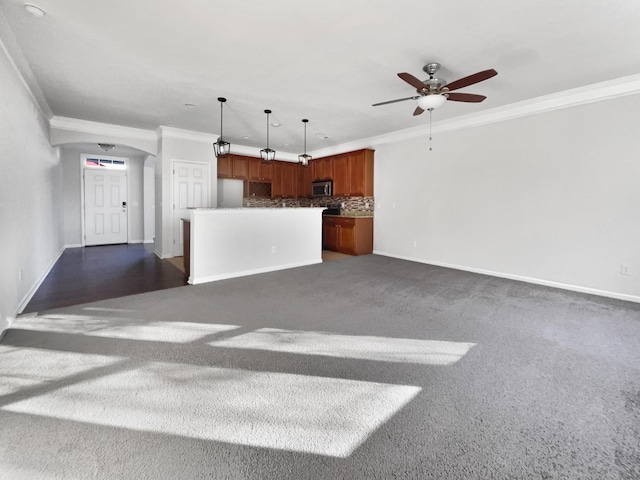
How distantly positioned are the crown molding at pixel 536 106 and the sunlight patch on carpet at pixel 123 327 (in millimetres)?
5128

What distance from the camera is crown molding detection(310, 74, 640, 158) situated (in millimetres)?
3740

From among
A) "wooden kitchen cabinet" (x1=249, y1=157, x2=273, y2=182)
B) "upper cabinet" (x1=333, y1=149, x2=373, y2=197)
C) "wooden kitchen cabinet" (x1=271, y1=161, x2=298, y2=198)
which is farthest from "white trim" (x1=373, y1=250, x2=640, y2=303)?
"wooden kitchen cabinet" (x1=249, y1=157, x2=273, y2=182)

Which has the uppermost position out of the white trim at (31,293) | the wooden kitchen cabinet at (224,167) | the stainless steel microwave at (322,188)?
the wooden kitchen cabinet at (224,167)

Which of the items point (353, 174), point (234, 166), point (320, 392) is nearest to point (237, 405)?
point (320, 392)

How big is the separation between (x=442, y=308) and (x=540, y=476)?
87.8 inches

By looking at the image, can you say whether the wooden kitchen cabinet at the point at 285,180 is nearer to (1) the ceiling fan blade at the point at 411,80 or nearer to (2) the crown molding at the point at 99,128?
(2) the crown molding at the point at 99,128

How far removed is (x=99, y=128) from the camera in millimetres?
5723

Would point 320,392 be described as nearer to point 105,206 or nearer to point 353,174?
point 353,174

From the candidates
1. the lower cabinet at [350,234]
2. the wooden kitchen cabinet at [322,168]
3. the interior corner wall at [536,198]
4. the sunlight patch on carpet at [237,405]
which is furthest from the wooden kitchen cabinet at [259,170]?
the sunlight patch on carpet at [237,405]

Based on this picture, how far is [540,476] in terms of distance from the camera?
4.19 ft

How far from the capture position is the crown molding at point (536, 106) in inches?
147

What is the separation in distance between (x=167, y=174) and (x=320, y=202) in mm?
4147

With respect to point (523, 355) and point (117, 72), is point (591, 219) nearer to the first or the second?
point (523, 355)

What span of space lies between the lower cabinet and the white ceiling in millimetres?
2815
